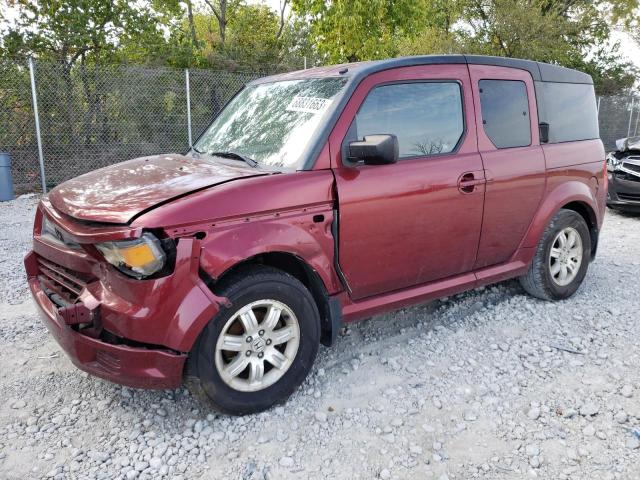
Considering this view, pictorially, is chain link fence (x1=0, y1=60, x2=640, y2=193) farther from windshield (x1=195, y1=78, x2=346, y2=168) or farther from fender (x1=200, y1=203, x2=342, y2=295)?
fender (x1=200, y1=203, x2=342, y2=295)

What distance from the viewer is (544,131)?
423 centimetres

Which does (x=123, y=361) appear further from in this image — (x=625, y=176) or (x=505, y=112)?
(x=625, y=176)

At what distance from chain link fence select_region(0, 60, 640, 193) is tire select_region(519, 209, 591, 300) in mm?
6867

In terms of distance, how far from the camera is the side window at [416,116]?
333cm

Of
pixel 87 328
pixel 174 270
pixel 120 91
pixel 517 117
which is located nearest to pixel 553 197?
pixel 517 117

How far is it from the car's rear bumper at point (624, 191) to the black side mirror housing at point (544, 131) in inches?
183

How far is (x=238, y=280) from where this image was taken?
2777mm

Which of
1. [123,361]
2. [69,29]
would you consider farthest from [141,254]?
[69,29]

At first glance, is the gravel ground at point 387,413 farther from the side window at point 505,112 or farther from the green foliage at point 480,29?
the green foliage at point 480,29

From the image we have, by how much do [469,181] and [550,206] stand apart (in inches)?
39.5

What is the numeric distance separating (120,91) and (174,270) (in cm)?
876

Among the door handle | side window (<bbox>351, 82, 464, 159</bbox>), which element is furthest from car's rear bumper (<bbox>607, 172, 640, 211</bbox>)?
side window (<bbox>351, 82, 464, 159</bbox>)

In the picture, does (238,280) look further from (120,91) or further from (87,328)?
(120,91)

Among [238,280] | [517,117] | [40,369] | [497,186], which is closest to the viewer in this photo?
[238,280]
